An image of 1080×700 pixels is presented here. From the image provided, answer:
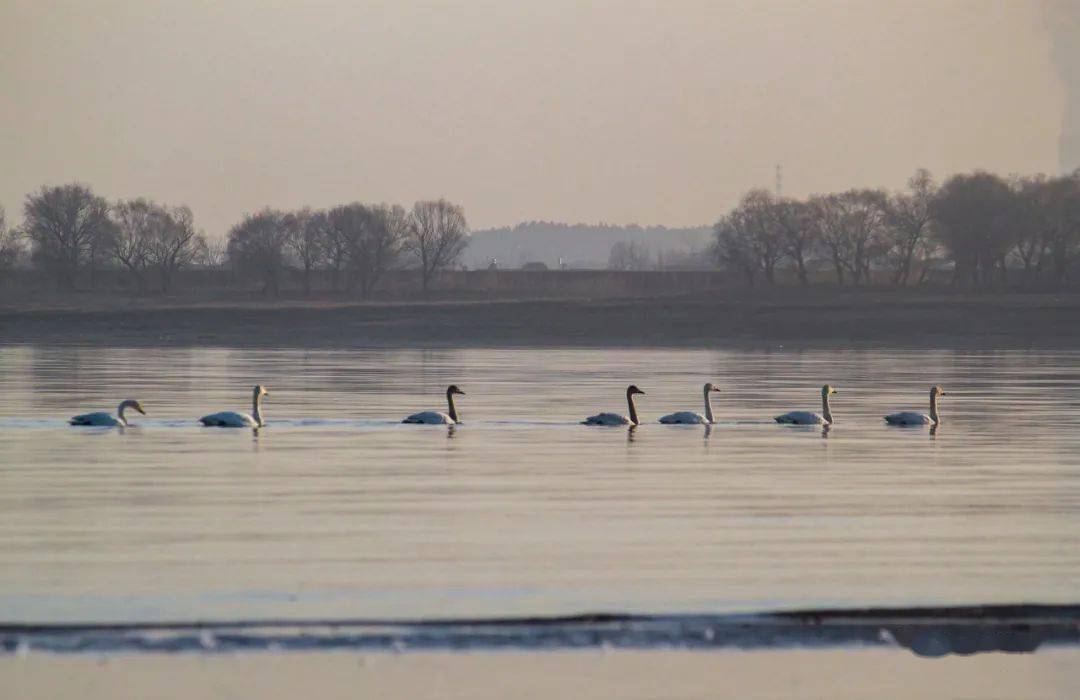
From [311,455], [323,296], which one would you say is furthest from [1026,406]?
[323,296]

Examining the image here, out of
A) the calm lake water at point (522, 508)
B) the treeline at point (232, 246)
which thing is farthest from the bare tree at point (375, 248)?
the calm lake water at point (522, 508)

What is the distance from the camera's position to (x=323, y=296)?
12462cm

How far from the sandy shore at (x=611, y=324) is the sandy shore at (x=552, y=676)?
2489 inches

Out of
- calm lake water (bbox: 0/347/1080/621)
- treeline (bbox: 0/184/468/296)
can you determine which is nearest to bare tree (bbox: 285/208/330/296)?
A: treeline (bbox: 0/184/468/296)

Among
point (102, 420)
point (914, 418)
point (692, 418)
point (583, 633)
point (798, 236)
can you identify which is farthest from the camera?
point (798, 236)

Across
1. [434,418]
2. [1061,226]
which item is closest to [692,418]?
[434,418]

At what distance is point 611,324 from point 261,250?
5329 centimetres

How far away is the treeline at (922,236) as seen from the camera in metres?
109

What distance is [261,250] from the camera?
131 metres

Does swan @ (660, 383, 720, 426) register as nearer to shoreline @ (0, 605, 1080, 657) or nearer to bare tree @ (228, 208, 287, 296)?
shoreline @ (0, 605, 1080, 657)

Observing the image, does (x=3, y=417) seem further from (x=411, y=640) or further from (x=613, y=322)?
(x=613, y=322)

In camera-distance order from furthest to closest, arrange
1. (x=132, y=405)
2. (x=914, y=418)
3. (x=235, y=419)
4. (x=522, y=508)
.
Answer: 1. (x=914, y=418)
2. (x=132, y=405)
3. (x=235, y=419)
4. (x=522, y=508)

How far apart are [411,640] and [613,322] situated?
7154cm

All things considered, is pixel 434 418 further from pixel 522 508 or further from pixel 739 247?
pixel 739 247
